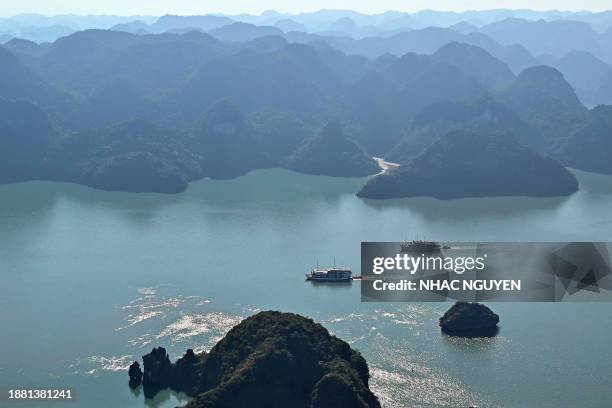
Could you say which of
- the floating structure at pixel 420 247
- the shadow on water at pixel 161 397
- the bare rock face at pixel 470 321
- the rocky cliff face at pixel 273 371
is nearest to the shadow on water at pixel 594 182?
the floating structure at pixel 420 247

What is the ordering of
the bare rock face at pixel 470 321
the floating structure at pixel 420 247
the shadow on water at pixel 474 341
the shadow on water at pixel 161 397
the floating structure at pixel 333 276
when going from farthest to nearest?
1. the floating structure at pixel 420 247
2. the floating structure at pixel 333 276
3. the bare rock face at pixel 470 321
4. the shadow on water at pixel 474 341
5. the shadow on water at pixel 161 397

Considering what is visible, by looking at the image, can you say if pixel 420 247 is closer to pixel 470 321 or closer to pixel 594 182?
pixel 470 321

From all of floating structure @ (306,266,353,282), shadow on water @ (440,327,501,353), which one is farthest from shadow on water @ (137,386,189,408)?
floating structure @ (306,266,353,282)

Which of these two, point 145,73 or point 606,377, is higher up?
point 145,73

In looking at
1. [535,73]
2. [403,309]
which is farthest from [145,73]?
[403,309]

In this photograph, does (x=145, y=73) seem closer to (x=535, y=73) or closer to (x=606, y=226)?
(x=535, y=73)

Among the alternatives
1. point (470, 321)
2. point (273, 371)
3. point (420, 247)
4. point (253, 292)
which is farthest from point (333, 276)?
point (273, 371)

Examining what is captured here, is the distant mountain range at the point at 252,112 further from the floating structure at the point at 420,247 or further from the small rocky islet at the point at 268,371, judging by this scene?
the small rocky islet at the point at 268,371
